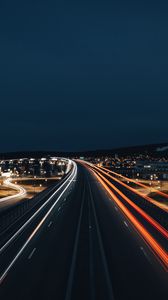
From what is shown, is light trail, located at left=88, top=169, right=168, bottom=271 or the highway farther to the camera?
light trail, located at left=88, top=169, right=168, bottom=271

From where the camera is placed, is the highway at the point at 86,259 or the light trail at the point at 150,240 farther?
the light trail at the point at 150,240

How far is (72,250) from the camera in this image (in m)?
33.6

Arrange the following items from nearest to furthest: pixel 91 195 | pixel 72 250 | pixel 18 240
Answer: pixel 72 250
pixel 18 240
pixel 91 195

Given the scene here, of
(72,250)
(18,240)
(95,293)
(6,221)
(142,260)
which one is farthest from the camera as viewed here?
(6,221)

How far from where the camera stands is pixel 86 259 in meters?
30.2

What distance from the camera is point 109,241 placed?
1470 inches

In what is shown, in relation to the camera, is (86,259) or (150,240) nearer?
(86,259)

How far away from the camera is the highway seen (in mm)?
22344

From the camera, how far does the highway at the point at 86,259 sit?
73.3 feet

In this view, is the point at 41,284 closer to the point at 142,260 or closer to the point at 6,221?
the point at 142,260

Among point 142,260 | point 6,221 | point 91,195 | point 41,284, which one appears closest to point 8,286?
point 41,284

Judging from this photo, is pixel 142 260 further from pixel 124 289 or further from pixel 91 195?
pixel 91 195

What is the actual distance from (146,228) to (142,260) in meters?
13.0

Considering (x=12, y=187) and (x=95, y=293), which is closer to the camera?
(x=95, y=293)
